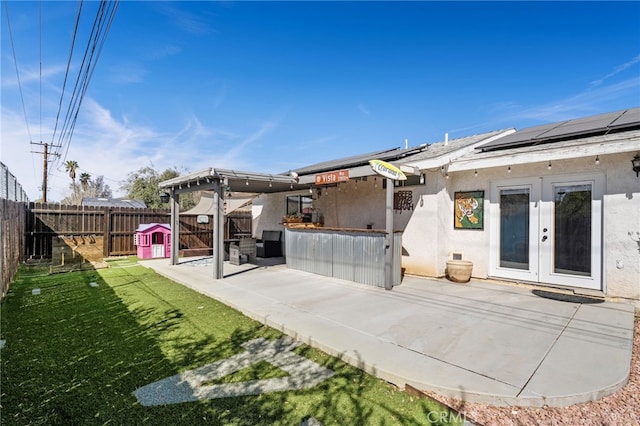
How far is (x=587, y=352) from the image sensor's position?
3.43 meters

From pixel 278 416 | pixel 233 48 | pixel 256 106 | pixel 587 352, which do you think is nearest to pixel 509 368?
pixel 587 352

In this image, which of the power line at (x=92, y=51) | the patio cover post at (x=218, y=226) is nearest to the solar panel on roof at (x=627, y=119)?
the patio cover post at (x=218, y=226)

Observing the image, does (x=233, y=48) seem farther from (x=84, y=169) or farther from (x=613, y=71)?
(x=84, y=169)

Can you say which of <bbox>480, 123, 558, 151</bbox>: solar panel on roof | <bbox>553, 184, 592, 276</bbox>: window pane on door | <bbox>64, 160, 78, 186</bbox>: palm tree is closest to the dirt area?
<bbox>480, 123, 558, 151</bbox>: solar panel on roof

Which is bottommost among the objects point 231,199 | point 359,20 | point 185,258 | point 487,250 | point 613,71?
point 185,258

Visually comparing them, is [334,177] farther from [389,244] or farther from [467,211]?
[467,211]

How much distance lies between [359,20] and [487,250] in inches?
323

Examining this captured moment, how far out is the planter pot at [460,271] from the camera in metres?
7.00

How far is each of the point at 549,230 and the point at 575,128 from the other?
87.8 inches

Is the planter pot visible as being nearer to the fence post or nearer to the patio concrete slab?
the patio concrete slab

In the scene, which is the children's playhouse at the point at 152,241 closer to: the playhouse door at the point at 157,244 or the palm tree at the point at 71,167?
the playhouse door at the point at 157,244

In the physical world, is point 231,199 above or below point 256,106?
below

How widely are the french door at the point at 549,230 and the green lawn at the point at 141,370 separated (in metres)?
5.28

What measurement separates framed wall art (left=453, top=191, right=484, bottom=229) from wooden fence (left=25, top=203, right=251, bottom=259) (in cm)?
1069
